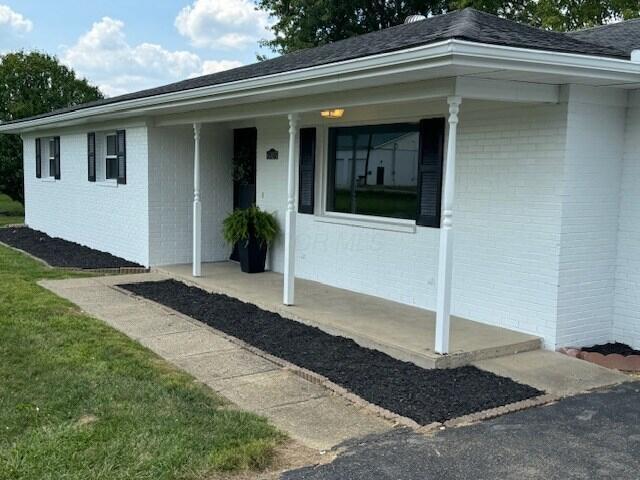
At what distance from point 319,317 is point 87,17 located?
53.5 ft

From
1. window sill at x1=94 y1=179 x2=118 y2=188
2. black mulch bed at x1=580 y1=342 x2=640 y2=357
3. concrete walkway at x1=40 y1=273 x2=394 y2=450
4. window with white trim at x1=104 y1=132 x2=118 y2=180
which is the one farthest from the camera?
window with white trim at x1=104 y1=132 x2=118 y2=180

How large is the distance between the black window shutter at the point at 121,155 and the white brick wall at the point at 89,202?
12cm

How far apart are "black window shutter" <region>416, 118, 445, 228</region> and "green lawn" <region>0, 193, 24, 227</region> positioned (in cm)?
1483

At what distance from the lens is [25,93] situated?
22.7m

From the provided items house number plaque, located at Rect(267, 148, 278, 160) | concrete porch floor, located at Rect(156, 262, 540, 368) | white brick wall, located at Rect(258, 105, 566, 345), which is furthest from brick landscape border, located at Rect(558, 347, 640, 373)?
house number plaque, located at Rect(267, 148, 278, 160)

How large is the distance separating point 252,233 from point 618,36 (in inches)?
212

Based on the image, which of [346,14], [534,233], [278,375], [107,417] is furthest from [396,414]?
[346,14]

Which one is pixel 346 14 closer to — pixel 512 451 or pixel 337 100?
pixel 337 100

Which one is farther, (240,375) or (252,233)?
(252,233)

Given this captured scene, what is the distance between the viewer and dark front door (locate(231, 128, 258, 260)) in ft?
35.7

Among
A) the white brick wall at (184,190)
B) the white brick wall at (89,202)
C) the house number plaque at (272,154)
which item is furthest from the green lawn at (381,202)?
the white brick wall at (89,202)

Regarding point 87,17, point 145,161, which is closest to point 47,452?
point 145,161

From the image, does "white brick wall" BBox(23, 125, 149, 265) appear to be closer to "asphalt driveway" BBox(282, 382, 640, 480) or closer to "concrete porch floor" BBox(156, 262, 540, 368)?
"concrete porch floor" BBox(156, 262, 540, 368)

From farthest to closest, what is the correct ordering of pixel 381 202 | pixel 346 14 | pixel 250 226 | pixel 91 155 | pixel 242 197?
pixel 346 14 < pixel 91 155 < pixel 242 197 < pixel 250 226 < pixel 381 202
